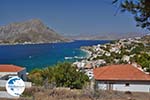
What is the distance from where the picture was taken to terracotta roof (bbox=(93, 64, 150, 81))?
1145 inches

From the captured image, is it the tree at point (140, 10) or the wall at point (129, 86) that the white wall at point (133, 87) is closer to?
the wall at point (129, 86)

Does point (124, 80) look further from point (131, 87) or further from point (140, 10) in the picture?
point (140, 10)

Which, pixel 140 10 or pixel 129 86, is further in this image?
pixel 129 86

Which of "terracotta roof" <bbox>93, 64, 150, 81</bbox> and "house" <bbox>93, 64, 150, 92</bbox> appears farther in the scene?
"terracotta roof" <bbox>93, 64, 150, 81</bbox>

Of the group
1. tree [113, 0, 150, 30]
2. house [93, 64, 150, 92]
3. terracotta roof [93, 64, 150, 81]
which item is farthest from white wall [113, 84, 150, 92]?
tree [113, 0, 150, 30]

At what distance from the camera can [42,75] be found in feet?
117

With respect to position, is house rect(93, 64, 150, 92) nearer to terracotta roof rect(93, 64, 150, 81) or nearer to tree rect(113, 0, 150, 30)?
terracotta roof rect(93, 64, 150, 81)

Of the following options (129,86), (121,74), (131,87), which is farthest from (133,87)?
(121,74)

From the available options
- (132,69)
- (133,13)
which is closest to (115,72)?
(132,69)

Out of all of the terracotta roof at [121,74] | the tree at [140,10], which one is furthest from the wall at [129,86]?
the tree at [140,10]

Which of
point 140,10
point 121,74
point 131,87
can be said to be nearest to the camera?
point 140,10

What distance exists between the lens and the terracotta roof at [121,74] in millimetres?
29094

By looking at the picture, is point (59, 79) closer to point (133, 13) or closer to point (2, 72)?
point (2, 72)

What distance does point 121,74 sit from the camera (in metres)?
29.9
